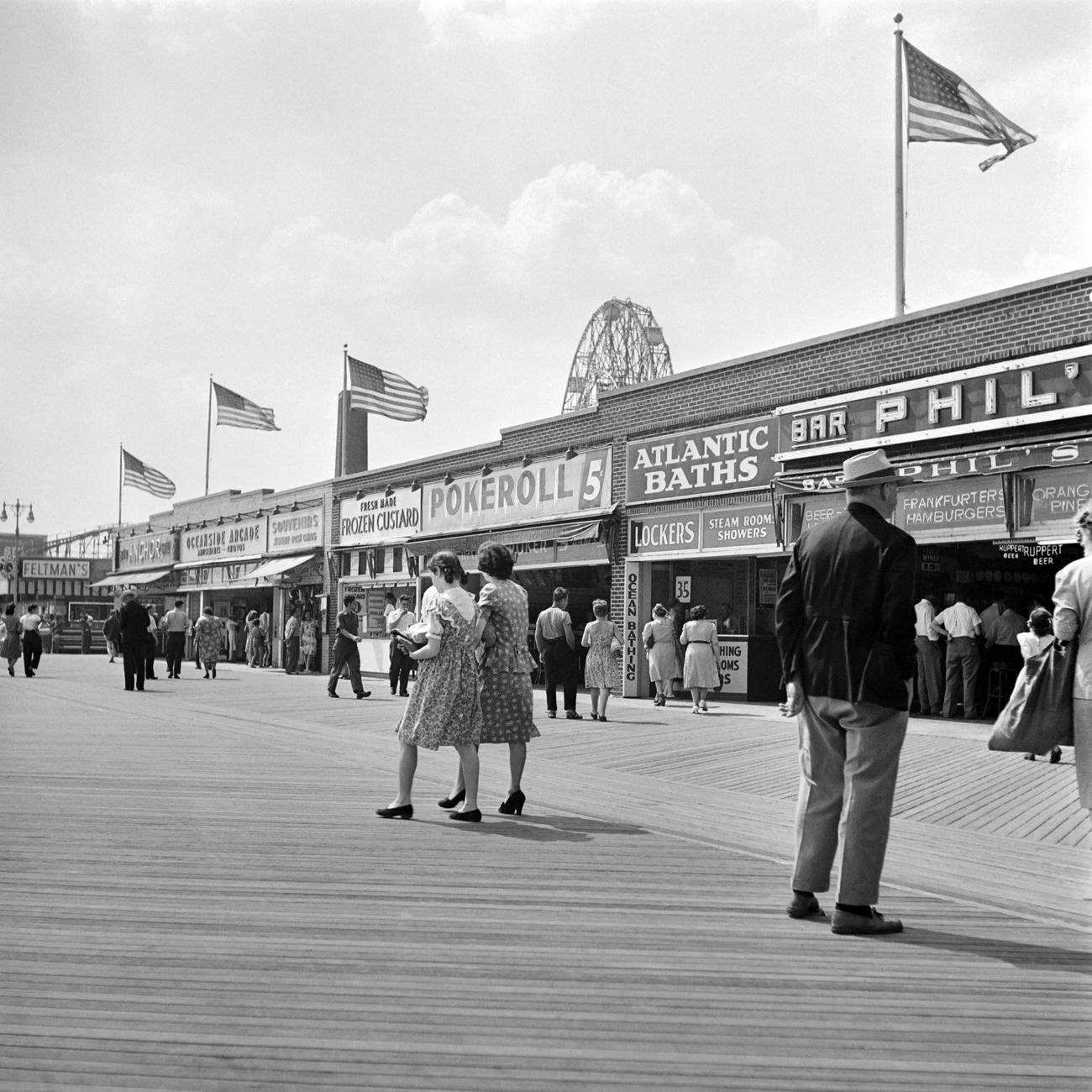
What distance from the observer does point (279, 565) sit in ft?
99.5

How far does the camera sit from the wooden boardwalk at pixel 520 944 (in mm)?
2990

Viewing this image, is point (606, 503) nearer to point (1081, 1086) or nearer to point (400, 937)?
point (400, 937)

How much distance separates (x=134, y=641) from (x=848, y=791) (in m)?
17.2

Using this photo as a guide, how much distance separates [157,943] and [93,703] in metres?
13.1

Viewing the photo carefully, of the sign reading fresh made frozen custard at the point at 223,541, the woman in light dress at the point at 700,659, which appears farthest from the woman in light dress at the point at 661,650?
the sign reading fresh made frozen custard at the point at 223,541

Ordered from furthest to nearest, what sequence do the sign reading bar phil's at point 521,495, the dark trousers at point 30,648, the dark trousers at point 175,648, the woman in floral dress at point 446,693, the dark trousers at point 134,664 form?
1. the dark trousers at point 175,648
2. the dark trousers at point 30,648
3. the sign reading bar phil's at point 521,495
4. the dark trousers at point 134,664
5. the woman in floral dress at point 446,693

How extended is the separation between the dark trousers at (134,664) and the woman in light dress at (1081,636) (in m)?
17.3

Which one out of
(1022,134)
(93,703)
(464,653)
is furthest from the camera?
(93,703)

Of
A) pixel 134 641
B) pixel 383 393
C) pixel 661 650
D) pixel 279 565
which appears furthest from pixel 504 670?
pixel 279 565

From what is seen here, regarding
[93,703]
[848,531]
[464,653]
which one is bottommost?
[93,703]

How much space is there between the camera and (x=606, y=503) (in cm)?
1923

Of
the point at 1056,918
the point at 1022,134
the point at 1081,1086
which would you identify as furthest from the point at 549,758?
the point at 1022,134

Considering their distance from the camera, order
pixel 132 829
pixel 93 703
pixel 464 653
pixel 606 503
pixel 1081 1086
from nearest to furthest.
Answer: pixel 1081 1086, pixel 132 829, pixel 464 653, pixel 93 703, pixel 606 503

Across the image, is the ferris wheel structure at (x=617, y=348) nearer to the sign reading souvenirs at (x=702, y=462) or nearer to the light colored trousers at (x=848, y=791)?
the sign reading souvenirs at (x=702, y=462)
